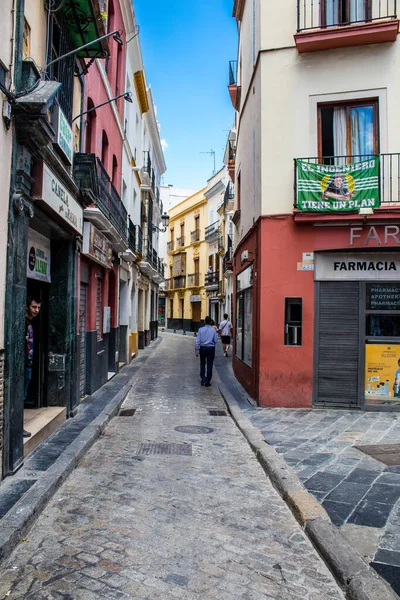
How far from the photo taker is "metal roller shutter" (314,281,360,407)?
9.38 m

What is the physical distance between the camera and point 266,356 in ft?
31.5

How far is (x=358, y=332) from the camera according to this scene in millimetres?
9391

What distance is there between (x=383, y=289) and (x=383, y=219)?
1330mm

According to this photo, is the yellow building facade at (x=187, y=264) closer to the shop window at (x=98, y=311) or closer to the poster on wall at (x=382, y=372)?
the shop window at (x=98, y=311)

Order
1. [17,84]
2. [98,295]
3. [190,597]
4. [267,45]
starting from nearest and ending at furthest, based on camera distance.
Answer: [190,597] < [17,84] < [267,45] < [98,295]

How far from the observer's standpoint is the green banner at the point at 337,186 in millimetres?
9195

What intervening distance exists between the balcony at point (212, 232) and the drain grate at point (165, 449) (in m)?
31.9

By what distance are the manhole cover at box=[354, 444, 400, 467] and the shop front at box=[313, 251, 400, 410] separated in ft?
8.75

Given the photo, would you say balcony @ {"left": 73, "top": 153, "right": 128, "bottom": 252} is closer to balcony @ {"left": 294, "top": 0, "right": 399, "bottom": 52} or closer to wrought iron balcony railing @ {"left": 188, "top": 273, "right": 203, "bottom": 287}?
balcony @ {"left": 294, "top": 0, "right": 399, "bottom": 52}

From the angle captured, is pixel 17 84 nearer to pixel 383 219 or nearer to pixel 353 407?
pixel 383 219

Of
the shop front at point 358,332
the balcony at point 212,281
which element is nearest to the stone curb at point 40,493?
the shop front at point 358,332

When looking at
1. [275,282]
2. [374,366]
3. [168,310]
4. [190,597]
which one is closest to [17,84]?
[190,597]

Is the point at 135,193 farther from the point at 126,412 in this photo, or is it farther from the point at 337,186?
the point at 126,412

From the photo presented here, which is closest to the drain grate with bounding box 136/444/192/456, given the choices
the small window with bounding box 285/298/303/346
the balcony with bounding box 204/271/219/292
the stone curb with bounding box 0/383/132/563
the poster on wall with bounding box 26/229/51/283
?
the stone curb with bounding box 0/383/132/563
